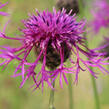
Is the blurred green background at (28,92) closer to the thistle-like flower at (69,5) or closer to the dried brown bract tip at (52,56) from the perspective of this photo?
the thistle-like flower at (69,5)

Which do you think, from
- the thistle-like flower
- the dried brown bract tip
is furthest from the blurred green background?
the dried brown bract tip

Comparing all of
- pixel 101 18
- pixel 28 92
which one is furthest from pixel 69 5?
pixel 28 92

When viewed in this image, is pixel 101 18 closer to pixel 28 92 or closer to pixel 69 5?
pixel 69 5

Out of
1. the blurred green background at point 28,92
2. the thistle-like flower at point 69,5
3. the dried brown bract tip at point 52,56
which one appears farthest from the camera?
the blurred green background at point 28,92

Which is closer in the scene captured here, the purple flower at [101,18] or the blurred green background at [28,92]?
the blurred green background at [28,92]

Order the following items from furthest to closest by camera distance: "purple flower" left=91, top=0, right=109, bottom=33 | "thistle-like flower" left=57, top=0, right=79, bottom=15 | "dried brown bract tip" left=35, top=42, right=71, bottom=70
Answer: "purple flower" left=91, top=0, right=109, bottom=33, "thistle-like flower" left=57, top=0, right=79, bottom=15, "dried brown bract tip" left=35, top=42, right=71, bottom=70

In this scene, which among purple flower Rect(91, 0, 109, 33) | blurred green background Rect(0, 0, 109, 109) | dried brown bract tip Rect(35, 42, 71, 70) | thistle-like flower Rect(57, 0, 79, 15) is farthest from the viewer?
purple flower Rect(91, 0, 109, 33)

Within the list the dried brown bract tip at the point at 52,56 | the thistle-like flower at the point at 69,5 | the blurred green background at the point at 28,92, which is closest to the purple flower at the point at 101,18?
the blurred green background at the point at 28,92

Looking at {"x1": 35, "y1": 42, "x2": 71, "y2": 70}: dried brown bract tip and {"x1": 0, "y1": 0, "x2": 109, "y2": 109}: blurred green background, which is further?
{"x1": 0, "y1": 0, "x2": 109, "y2": 109}: blurred green background

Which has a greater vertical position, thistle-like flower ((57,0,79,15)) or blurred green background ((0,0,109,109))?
thistle-like flower ((57,0,79,15))

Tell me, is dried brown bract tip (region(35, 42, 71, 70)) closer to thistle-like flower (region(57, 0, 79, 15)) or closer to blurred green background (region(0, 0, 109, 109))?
blurred green background (region(0, 0, 109, 109))

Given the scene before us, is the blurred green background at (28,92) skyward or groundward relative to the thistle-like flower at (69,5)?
groundward
